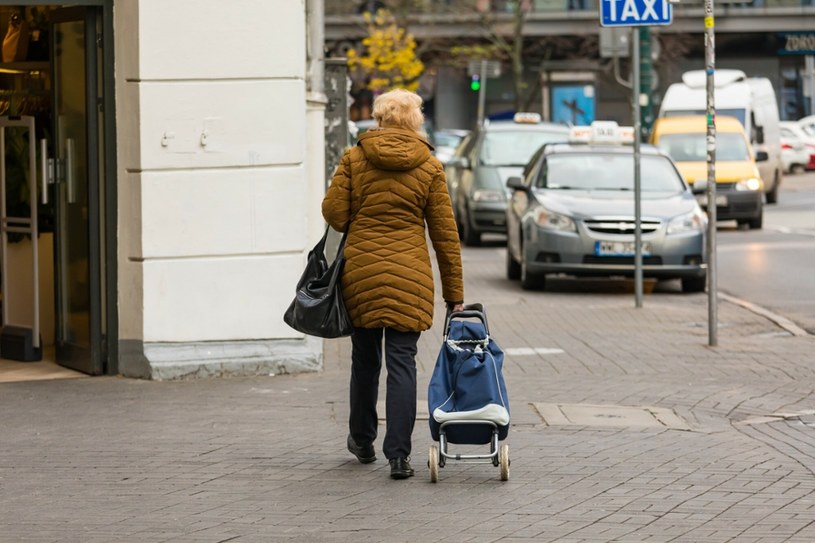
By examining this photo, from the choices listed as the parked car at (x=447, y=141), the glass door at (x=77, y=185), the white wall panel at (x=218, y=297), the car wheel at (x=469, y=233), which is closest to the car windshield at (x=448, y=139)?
the parked car at (x=447, y=141)

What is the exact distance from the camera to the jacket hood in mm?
7434

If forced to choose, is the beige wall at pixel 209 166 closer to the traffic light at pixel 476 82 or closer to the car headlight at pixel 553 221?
the car headlight at pixel 553 221

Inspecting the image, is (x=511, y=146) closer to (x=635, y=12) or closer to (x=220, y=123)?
(x=635, y=12)

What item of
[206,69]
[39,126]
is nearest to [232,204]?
[206,69]

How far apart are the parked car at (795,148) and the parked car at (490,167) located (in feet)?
83.5

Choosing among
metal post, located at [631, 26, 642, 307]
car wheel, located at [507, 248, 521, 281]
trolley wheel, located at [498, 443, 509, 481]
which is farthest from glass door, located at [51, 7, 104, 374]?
car wheel, located at [507, 248, 521, 281]

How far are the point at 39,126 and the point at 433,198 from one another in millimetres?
4892

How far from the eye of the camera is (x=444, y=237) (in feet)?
24.8

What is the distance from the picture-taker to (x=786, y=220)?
30188 mm

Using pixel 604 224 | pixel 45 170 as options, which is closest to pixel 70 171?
pixel 45 170

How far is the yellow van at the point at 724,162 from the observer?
88.9 feet

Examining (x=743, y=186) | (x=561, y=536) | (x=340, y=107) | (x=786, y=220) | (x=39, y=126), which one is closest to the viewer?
(x=561, y=536)

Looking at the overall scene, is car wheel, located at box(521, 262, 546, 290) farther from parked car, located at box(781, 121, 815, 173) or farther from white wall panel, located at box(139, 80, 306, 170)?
parked car, located at box(781, 121, 815, 173)

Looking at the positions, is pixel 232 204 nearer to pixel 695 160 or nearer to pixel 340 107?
pixel 340 107
